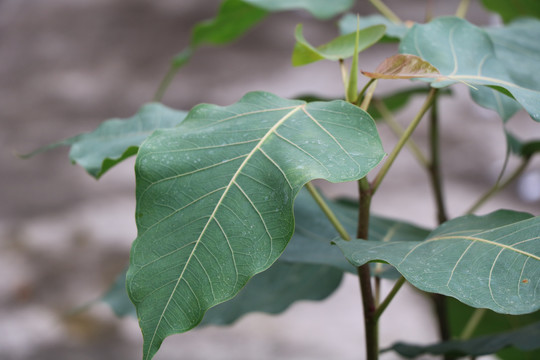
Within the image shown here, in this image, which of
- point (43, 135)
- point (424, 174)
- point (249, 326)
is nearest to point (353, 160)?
point (249, 326)

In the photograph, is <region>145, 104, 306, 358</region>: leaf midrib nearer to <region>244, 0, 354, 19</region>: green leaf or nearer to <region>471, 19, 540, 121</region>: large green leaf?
<region>471, 19, 540, 121</region>: large green leaf

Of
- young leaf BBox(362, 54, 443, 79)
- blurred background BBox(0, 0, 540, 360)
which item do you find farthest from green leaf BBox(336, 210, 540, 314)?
blurred background BBox(0, 0, 540, 360)

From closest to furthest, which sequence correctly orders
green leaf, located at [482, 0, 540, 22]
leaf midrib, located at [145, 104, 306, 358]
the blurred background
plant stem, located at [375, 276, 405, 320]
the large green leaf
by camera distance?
leaf midrib, located at [145, 104, 306, 358]
plant stem, located at [375, 276, 405, 320]
the large green leaf
green leaf, located at [482, 0, 540, 22]
the blurred background

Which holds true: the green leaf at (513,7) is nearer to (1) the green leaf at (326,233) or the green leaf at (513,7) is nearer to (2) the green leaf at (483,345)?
(1) the green leaf at (326,233)

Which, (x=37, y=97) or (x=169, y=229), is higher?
(x=169, y=229)

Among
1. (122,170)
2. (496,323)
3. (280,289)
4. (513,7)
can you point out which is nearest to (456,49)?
(280,289)

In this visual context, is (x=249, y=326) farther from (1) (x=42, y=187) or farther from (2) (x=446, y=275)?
(2) (x=446, y=275)
